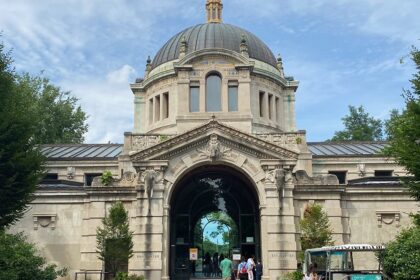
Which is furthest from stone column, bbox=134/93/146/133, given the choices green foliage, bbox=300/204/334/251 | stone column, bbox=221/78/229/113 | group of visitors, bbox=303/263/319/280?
group of visitors, bbox=303/263/319/280

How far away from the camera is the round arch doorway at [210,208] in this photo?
32.2 m

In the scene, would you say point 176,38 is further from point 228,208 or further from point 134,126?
point 228,208

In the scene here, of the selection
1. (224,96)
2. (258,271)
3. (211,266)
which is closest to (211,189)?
(211,266)

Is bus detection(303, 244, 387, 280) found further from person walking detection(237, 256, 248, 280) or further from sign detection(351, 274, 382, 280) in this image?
person walking detection(237, 256, 248, 280)

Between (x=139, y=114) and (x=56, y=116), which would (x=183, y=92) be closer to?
(x=139, y=114)

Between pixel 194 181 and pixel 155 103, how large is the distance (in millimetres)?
11596

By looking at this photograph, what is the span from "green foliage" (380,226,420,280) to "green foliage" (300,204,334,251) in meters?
8.35

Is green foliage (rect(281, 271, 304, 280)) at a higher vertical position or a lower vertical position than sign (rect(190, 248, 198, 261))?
lower

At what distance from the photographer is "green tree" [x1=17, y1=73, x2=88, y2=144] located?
58062 mm

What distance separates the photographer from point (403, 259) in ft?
61.3

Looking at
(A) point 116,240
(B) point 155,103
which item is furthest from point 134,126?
(A) point 116,240

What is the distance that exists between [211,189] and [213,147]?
4944mm

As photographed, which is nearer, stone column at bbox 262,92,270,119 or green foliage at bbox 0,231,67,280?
green foliage at bbox 0,231,67,280

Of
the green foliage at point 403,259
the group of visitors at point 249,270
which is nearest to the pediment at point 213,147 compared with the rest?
the group of visitors at point 249,270
